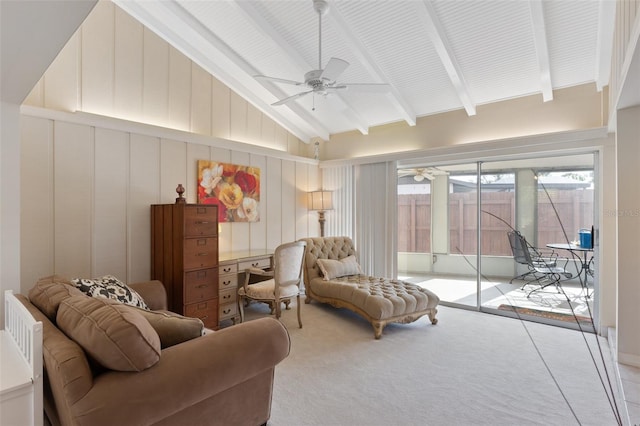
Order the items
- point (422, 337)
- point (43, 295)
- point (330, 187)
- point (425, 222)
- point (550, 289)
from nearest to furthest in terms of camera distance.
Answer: point (43, 295) → point (422, 337) → point (550, 289) → point (425, 222) → point (330, 187)

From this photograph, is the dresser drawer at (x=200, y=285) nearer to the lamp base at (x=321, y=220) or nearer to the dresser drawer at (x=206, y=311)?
the dresser drawer at (x=206, y=311)

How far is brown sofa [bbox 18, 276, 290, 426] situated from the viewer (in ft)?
4.49

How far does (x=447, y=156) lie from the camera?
185 inches

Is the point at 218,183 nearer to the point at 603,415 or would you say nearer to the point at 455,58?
the point at 455,58

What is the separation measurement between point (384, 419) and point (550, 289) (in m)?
3.25

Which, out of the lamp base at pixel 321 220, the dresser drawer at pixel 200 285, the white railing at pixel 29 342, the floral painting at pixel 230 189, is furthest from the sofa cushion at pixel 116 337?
the lamp base at pixel 321 220

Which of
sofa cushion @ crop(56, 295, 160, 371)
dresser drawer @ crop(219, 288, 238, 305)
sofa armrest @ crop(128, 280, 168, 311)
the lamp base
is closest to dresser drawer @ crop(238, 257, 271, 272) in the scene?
dresser drawer @ crop(219, 288, 238, 305)

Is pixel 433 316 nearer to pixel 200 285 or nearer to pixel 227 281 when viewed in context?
pixel 227 281

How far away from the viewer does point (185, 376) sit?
1.57 meters

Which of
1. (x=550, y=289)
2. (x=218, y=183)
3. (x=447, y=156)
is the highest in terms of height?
(x=447, y=156)

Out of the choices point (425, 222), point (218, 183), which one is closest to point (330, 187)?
point (425, 222)

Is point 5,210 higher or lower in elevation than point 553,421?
higher

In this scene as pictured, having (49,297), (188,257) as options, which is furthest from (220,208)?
(49,297)

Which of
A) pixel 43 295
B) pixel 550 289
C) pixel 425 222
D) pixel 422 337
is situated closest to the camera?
pixel 43 295
